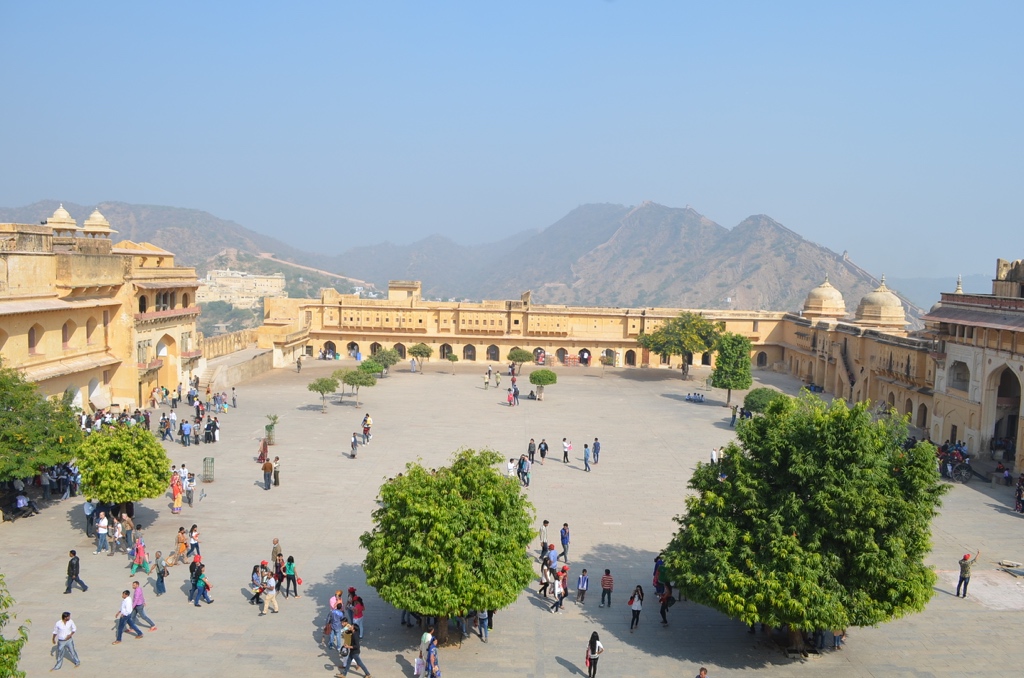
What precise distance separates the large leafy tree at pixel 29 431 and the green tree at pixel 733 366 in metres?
28.9

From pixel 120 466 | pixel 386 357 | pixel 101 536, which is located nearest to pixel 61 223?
pixel 386 357

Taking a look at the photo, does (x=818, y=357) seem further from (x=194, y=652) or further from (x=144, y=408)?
(x=194, y=652)

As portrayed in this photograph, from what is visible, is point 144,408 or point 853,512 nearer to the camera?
point 853,512

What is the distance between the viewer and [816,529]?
42.3ft

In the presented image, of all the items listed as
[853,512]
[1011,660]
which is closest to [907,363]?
[1011,660]

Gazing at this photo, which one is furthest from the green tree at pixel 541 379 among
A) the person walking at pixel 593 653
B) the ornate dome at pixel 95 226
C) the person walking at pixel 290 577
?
the person walking at pixel 593 653

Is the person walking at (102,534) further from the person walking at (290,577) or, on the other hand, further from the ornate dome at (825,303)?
the ornate dome at (825,303)

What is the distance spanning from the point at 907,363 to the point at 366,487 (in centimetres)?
2483

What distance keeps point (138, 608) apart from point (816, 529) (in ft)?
36.8

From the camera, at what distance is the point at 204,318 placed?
134 m

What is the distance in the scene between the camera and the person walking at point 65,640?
12281 mm

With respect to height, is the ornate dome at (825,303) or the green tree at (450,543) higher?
the ornate dome at (825,303)

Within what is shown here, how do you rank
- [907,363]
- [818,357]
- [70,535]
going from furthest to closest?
[818,357], [907,363], [70,535]

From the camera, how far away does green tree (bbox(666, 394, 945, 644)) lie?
12.5 meters
